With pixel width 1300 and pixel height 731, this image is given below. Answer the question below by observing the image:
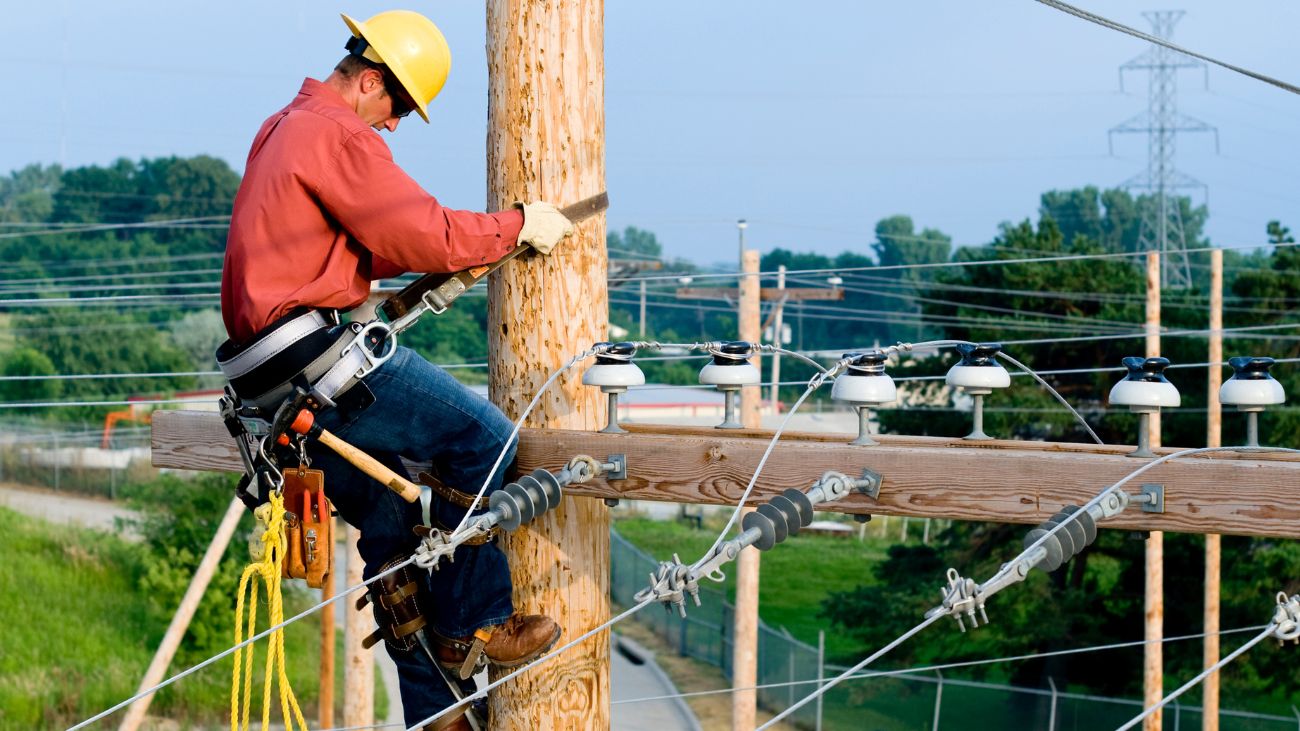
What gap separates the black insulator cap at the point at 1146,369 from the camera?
12.5 feet

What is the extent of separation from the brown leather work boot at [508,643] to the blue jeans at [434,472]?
31 mm

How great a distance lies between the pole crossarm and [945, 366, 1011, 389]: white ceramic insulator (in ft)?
0.57

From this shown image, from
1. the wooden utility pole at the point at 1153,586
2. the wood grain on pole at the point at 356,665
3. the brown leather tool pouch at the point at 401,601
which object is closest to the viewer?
the brown leather tool pouch at the point at 401,601

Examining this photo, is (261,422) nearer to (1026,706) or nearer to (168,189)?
(1026,706)

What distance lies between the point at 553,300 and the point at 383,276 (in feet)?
1.74

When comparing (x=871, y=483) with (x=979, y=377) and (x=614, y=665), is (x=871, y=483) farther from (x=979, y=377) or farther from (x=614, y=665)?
(x=614, y=665)

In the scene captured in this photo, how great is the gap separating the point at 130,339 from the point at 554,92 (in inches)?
1567

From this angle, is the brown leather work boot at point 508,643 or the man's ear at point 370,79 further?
the brown leather work boot at point 508,643

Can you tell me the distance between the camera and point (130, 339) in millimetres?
41406

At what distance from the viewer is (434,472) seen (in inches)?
169

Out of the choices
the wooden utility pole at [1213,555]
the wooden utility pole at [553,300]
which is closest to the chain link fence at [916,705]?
the wooden utility pole at [1213,555]

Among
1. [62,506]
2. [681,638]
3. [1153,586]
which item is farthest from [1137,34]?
[62,506]

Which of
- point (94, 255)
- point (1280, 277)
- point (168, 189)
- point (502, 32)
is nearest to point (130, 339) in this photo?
point (94, 255)

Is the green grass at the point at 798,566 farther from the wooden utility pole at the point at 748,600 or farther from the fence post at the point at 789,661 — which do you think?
the wooden utility pole at the point at 748,600
